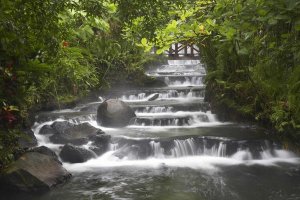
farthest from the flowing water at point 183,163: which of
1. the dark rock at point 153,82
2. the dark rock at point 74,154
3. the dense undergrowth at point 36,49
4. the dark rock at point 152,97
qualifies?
the dark rock at point 153,82

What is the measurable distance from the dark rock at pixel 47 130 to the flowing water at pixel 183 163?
0.68ft

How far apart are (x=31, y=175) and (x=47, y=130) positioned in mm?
4042

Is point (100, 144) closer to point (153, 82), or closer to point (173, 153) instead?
point (173, 153)

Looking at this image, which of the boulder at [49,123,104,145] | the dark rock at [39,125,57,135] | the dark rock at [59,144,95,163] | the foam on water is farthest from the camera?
the dark rock at [39,125,57,135]

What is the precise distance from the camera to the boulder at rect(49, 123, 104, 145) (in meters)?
10.2

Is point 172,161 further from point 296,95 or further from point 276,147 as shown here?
point 296,95

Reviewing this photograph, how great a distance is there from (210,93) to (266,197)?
702 centimetres

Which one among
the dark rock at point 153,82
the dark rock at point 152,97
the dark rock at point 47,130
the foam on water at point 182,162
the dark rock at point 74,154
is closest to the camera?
the foam on water at point 182,162

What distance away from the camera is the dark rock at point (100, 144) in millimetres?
9637

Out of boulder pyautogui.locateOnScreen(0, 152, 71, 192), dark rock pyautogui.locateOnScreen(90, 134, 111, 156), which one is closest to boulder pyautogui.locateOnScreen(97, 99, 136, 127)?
dark rock pyautogui.locateOnScreen(90, 134, 111, 156)

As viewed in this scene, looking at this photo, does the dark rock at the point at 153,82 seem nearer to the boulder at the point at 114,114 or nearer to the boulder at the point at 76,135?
the boulder at the point at 114,114

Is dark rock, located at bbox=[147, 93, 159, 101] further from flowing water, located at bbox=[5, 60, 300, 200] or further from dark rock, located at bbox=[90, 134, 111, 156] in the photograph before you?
dark rock, located at bbox=[90, 134, 111, 156]

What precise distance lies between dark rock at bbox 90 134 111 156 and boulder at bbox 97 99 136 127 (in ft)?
6.53

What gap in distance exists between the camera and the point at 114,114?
12.2 m
